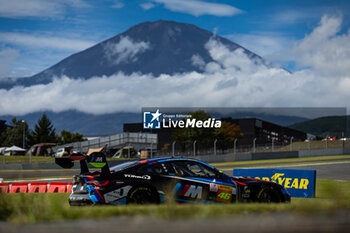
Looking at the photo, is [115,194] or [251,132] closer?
[115,194]

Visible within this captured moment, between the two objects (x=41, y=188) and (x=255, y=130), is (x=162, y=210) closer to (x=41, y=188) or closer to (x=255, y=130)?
(x=41, y=188)

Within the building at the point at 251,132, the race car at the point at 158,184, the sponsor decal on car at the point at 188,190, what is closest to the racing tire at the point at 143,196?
the race car at the point at 158,184

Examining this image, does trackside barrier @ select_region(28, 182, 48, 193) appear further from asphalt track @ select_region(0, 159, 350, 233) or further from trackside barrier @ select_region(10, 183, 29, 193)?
asphalt track @ select_region(0, 159, 350, 233)

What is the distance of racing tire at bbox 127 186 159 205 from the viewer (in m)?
8.30

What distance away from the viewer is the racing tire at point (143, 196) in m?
8.30

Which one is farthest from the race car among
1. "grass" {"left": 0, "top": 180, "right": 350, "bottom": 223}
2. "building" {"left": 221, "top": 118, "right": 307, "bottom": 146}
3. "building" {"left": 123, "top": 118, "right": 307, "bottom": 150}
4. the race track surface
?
"building" {"left": 221, "top": 118, "right": 307, "bottom": 146}

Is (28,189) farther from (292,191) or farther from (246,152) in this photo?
(246,152)

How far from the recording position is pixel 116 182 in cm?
833

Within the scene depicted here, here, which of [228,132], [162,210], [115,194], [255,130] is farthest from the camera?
[255,130]

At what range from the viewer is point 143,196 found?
848cm

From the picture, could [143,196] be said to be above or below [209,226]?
below

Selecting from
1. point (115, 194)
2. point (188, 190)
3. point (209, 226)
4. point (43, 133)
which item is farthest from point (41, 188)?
point (43, 133)

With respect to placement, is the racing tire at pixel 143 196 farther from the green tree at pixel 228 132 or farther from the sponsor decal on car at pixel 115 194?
the green tree at pixel 228 132

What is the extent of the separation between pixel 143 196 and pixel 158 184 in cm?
38
